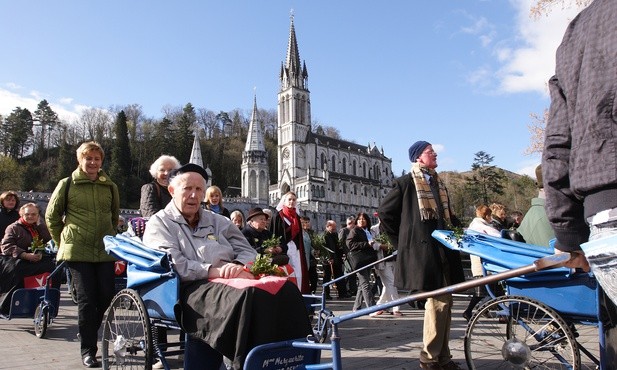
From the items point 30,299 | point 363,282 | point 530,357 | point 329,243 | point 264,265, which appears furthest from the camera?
point 329,243

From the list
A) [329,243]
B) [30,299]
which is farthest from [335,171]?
[30,299]

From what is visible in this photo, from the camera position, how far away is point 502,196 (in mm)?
65688

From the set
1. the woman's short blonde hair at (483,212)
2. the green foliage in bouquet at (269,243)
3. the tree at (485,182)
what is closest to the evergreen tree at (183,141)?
the tree at (485,182)

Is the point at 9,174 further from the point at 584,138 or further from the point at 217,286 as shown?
the point at 584,138

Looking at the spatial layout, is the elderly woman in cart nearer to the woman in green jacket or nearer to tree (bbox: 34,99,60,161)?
the woman in green jacket

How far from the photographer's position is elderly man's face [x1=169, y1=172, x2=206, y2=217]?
4.45 metres

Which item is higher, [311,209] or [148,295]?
[311,209]

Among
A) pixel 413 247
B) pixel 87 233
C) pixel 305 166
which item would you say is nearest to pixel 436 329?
pixel 413 247

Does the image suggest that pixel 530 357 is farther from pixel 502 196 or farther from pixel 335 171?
pixel 335 171

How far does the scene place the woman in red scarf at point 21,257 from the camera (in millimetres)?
7730

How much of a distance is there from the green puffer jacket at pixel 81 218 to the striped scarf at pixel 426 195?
3.60 meters

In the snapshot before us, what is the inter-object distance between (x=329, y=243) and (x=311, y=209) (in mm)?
83077

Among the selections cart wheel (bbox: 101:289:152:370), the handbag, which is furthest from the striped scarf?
the handbag

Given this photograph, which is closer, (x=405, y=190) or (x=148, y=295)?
(x=148, y=295)
